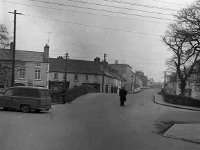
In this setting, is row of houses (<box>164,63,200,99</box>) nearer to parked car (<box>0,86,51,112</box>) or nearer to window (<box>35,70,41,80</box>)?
parked car (<box>0,86,51,112</box>)

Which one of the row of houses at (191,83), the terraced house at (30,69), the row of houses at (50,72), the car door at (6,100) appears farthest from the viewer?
the terraced house at (30,69)

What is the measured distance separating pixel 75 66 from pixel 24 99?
64.1m

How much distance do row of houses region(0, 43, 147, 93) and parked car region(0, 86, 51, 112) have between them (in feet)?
94.2

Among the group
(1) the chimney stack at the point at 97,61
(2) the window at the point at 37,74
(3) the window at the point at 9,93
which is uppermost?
(1) the chimney stack at the point at 97,61

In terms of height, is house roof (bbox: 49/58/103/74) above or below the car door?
above

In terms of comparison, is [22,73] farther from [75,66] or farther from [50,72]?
[75,66]

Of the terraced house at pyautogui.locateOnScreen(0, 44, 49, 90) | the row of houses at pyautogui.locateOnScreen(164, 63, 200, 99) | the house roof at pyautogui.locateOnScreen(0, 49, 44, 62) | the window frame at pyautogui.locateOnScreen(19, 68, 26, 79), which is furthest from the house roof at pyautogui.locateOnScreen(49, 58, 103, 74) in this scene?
the row of houses at pyautogui.locateOnScreen(164, 63, 200, 99)

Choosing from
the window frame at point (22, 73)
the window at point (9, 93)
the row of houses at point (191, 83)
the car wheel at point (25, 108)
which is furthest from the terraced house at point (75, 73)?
→ the car wheel at point (25, 108)

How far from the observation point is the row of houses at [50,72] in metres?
71.6

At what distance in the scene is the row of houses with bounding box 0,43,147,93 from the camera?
7156 cm

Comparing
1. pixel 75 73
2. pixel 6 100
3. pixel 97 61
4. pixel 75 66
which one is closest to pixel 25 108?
pixel 6 100

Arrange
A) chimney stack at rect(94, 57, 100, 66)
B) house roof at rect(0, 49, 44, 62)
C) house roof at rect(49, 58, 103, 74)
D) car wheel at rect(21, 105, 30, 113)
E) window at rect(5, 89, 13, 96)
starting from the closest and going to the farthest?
car wheel at rect(21, 105, 30, 113) → window at rect(5, 89, 13, 96) → house roof at rect(0, 49, 44, 62) → house roof at rect(49, 58, 103, 74) → chimney stack at rect(94, 57, 100, 66)

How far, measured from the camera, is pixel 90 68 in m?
93.3

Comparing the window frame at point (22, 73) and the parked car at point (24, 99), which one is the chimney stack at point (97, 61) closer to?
the window frame at point (22, 73)
